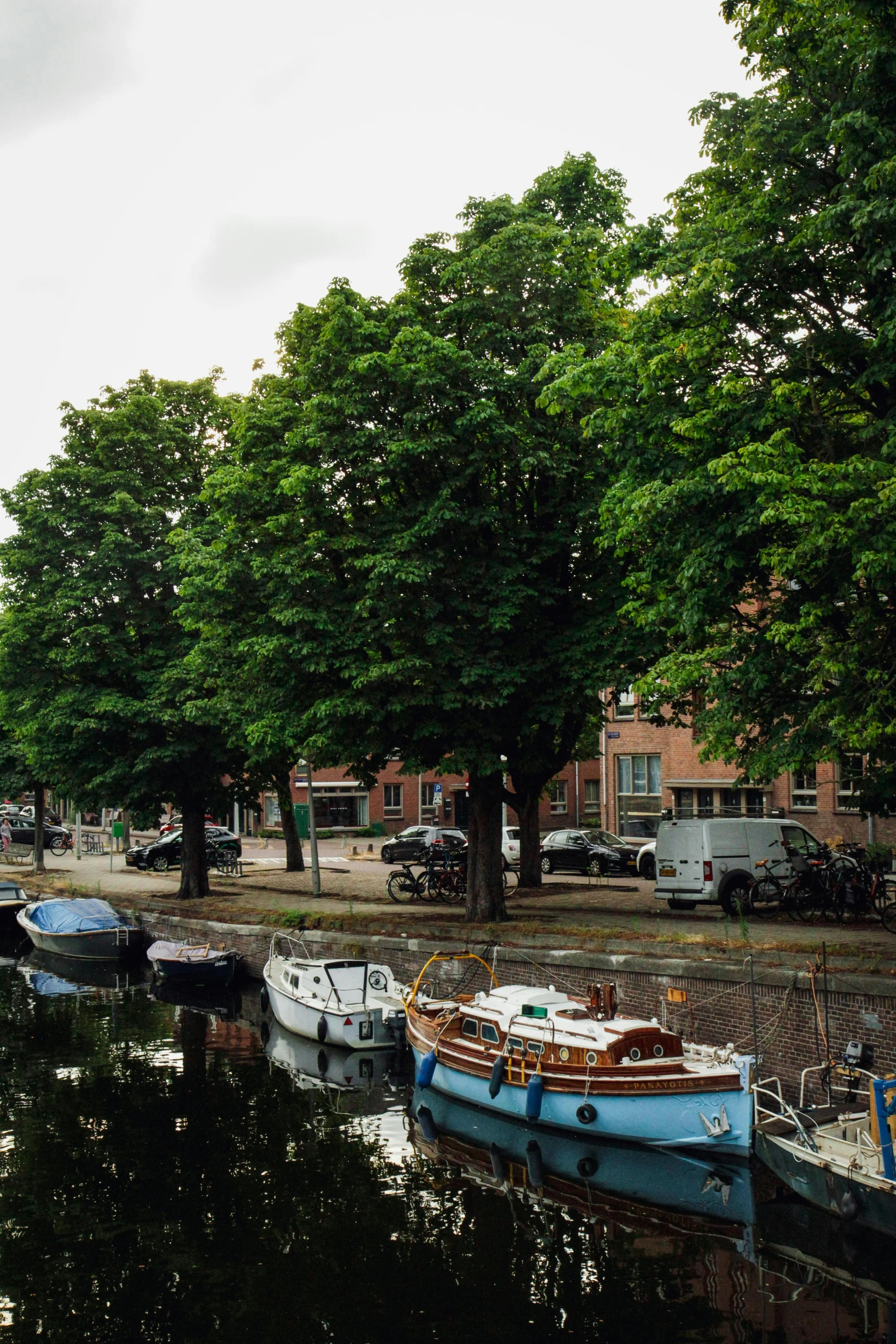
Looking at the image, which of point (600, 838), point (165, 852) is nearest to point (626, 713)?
point (600, 838)

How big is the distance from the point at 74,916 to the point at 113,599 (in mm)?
9555

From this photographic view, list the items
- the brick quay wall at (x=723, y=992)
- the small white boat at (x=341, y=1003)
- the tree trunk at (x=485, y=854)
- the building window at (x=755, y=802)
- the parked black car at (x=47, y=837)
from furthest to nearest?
the parked black car at (x=47, y=837) < the building window at (x=755, y=802) < the tree trunk at (x=485, y=854) < the small white boat at (x=341, y=1003) < the brick quay wall at (x=723, y=992)

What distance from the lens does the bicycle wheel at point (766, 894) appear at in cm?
2175

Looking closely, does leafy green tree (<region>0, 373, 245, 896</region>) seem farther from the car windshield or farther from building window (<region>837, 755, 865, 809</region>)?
building window (<region>837, 755, 865, 809</region>)

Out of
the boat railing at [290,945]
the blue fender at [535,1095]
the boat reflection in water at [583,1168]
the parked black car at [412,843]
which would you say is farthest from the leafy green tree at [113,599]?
the blue fender at [535,1095]

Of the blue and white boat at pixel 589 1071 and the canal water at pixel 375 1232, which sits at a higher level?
the blue and white boat at pixel 589 1071

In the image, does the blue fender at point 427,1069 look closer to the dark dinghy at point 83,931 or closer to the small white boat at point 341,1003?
the small white boat at point 341,1003

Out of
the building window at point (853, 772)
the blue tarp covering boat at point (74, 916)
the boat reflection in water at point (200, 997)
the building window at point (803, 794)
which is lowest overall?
the boat reflection in water at point (200, 997)

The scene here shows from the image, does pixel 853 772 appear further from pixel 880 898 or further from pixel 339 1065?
pixel 339 1065

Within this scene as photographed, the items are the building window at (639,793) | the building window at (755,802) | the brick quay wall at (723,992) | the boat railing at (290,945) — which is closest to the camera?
the brick quay wall at (723,992)

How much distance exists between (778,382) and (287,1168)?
12185 millimetres

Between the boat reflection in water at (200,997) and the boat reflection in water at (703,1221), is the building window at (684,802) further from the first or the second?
the boat reflection in water at (703,1221)

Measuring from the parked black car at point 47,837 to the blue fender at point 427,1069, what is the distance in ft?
140

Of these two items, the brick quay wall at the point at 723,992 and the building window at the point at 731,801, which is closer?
the brick quay wall at the point at 723,992
